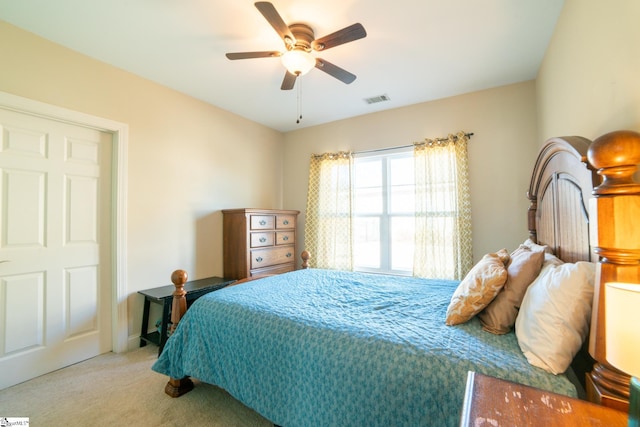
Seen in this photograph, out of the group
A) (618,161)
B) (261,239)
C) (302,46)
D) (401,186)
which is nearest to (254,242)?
(261,239)

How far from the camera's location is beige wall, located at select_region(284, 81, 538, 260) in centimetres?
284

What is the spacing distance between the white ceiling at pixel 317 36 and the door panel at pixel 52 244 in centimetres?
77

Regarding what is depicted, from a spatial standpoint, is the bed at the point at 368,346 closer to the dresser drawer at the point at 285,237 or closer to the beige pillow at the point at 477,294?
the beige pillow at the point at 477,294

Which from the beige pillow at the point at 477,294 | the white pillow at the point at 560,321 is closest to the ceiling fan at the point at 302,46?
the beige pillow at the point at 477,294

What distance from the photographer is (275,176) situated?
A: 443 centimetres

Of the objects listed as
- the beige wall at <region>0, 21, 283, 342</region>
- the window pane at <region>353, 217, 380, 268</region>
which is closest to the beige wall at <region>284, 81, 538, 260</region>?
the window pane at <region>353, 217, 380, 268</region>

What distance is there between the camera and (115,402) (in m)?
1.83

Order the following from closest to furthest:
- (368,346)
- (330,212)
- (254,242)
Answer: (368,346)
(254,242)
(330,212)

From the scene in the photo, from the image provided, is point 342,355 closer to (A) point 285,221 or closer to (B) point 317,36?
(B) point 317,36

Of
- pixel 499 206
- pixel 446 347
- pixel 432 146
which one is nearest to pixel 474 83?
pixel 432 146

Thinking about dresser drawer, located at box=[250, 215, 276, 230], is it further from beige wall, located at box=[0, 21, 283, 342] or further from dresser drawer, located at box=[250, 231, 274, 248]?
beige wall, located at box=[0, 21, 283, 342]

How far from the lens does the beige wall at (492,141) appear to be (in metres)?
2.84

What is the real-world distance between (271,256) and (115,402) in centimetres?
207

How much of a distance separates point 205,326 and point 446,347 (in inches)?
54.7
